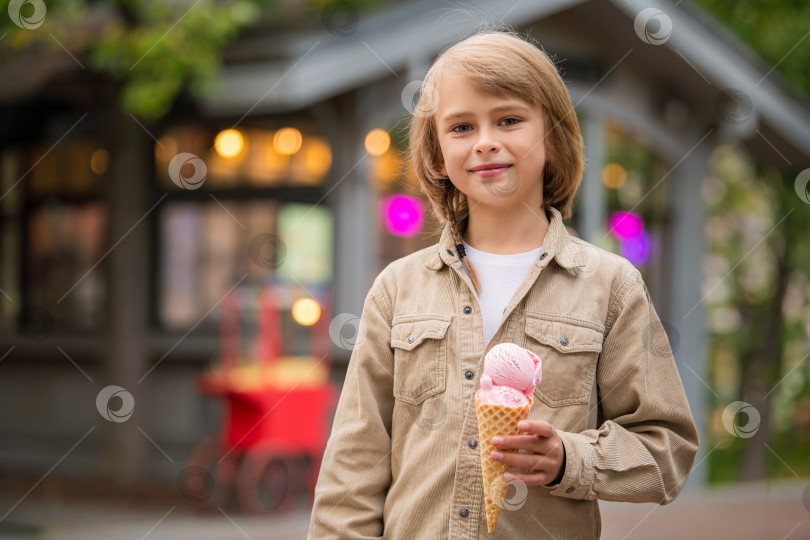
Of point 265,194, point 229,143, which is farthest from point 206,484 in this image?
point 229,143

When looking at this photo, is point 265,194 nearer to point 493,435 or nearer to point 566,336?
point 566,336

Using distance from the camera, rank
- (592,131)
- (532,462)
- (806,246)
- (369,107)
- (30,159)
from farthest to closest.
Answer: (806,246)
(30,159)
(592,131)
(369,107)
(532,462)

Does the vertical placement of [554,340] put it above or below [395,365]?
above

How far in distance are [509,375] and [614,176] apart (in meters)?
7.83

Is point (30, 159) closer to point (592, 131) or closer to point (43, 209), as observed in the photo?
point (43, 209)

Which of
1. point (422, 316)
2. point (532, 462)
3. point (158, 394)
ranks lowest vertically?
point (158, 394)

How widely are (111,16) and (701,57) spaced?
16.1 feet

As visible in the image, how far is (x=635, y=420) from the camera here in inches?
72.4

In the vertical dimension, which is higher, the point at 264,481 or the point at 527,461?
the point at 527,461

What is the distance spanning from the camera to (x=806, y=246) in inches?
478

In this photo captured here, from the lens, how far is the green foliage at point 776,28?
367 inches

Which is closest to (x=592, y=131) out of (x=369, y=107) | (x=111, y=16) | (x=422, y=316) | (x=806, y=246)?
(x=369, y=107)
